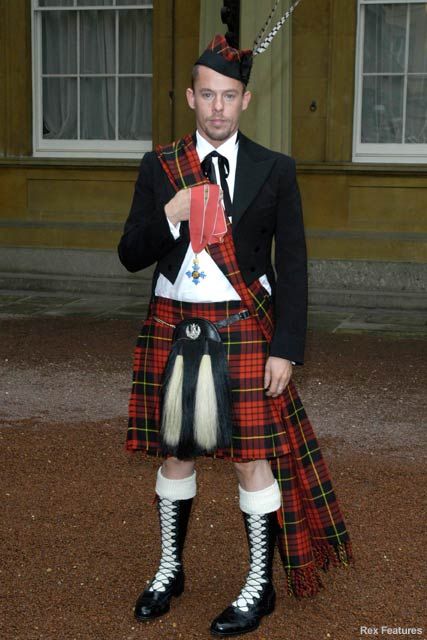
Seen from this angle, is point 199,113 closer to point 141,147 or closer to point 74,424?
point 74,424

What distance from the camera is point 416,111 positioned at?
35.7 feet

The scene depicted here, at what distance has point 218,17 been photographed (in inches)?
329

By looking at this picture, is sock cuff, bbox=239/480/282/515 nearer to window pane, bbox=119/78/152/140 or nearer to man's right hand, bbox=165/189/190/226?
man's right hand, bbox=165/189/190/226

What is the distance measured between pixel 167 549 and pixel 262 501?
1.36ft

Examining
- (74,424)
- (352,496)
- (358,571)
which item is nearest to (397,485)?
(352,496)

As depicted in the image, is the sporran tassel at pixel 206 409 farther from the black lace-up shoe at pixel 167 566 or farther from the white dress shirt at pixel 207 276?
the black lace-up shoe at pixel 167 566

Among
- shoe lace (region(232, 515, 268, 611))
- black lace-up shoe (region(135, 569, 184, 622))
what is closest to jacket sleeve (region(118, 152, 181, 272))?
shoe lace (region(232, 515, 268, 611))

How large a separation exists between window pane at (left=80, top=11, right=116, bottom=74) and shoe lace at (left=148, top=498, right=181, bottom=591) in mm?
8859

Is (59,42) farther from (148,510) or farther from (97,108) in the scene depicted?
(148,510)

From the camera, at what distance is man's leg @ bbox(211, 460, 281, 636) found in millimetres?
3449

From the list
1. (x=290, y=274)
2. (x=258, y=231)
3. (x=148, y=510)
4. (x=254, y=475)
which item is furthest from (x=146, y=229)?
(x=148, y=510)

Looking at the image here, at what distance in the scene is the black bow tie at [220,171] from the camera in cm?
335

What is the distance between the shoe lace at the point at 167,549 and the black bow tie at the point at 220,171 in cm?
102

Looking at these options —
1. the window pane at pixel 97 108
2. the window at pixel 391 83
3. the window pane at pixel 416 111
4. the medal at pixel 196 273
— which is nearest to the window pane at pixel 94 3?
the window pane at pixel 97 108
